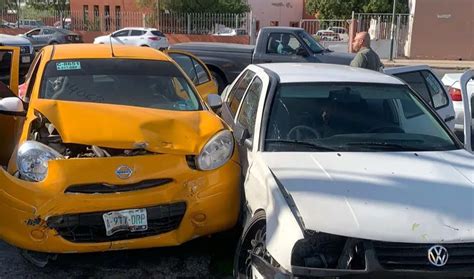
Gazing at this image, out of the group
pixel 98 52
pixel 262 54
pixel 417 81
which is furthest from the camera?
pixel 262 54

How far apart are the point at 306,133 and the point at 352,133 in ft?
1.12

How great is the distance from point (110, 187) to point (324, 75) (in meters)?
2.03

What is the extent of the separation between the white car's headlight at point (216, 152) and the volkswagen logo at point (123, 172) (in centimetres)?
50

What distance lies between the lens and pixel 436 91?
681 centimetres

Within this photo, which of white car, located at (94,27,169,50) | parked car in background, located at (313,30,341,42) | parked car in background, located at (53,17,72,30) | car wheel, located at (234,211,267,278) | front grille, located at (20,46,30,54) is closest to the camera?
car wheel, located at (234,211,267,278)

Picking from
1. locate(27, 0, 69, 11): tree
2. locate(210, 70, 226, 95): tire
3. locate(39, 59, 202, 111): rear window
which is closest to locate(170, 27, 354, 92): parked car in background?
locate(210, 70, 226, 95): tire

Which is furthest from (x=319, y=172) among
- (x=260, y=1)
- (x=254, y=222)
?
(x=260, y=1)

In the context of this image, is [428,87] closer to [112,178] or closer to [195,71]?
[195,71]

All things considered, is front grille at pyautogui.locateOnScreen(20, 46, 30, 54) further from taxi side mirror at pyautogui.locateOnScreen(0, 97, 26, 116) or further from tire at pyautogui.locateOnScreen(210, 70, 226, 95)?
taxi side mirror at pyautogui.locateOnScreen(0, 97, 26, 116)

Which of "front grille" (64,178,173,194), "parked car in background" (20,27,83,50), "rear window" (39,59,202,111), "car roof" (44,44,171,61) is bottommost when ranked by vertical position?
"parked car in background" (20,27,83,50)

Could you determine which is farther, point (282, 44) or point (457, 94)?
point (282, 44)

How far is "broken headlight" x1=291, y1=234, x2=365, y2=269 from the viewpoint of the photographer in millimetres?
2877

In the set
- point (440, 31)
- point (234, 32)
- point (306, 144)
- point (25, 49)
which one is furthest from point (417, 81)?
point (440, 31)

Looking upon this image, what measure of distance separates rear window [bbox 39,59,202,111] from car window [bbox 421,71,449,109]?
3094 millimetres
